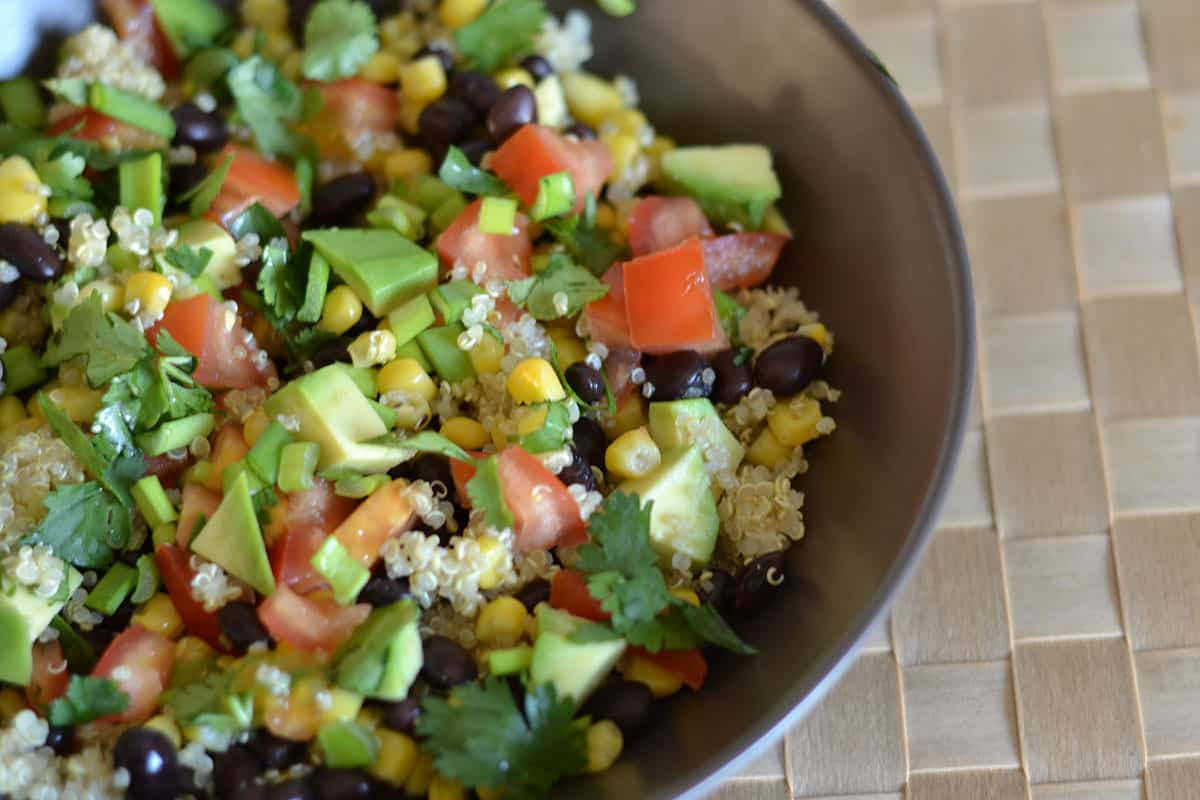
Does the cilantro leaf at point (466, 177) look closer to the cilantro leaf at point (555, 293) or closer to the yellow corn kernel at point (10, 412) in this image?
the cilantro leaf at point (555, 293)

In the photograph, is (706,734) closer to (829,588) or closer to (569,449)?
(829,588)

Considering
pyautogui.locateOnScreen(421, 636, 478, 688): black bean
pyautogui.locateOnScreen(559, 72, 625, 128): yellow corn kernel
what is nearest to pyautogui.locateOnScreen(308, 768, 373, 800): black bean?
pyautogui.locateOnScreen(421, 636, 478, 688): black bean

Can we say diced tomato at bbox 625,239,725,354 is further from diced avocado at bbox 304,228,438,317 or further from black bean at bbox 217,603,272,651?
black bean at bbox 217,603,272,651

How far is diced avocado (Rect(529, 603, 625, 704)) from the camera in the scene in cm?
152

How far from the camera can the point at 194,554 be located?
64.7 inches

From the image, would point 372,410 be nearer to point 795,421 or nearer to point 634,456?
point 634,456

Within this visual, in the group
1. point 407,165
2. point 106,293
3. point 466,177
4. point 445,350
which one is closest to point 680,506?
point 445,350

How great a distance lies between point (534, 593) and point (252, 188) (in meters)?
0.81

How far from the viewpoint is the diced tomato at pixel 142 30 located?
2119 millimetres

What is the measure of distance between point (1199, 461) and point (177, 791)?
1584mm

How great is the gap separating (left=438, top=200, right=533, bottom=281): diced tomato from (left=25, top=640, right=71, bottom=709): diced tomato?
76 cm

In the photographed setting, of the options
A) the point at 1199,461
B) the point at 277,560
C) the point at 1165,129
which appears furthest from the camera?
the point at 1165,129

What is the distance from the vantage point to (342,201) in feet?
6.39

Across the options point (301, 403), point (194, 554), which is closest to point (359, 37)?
point (301, 403)
